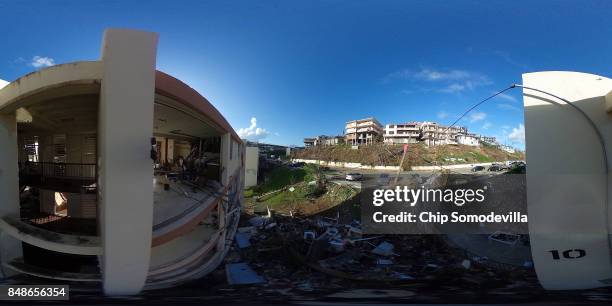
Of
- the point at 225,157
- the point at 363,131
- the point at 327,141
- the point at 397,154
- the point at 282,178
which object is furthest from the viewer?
the point at 327,141

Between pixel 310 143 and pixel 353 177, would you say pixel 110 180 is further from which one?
pixel 310 143

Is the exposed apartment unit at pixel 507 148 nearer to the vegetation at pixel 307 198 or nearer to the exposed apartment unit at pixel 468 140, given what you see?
the exposed apartment unit at pixel 468 140

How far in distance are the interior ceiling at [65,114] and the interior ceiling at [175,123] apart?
1.14 m

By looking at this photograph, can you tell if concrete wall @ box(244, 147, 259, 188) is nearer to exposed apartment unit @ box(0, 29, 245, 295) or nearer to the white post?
exposed apartment unit @ box(0, 29, 245, 295)

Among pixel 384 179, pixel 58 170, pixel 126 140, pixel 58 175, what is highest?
pixel 126 140


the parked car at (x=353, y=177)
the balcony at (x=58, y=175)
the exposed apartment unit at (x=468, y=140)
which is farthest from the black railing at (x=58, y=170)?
the exposed apartment unit at (x=468, y=140)

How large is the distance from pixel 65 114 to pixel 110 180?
151 inches

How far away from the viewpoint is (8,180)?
3.85m

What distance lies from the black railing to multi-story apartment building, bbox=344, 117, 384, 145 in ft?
40.1

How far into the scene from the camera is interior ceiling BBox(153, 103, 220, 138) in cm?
571

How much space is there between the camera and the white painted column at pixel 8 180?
376 centimetres

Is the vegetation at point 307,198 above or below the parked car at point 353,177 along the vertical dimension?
below

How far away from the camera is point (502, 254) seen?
19.1 ft

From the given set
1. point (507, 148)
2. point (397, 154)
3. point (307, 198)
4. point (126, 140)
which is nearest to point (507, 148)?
point (507, 148)
